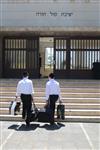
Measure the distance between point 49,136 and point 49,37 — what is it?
1412cm

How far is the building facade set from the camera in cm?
2458

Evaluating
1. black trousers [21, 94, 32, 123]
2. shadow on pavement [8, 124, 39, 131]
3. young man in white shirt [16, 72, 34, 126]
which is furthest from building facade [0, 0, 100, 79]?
shadow on pavement [8, 124, 39, 131]

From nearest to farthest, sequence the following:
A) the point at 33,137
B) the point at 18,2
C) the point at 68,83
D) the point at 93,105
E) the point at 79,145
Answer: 1. the point at 79,145
2. the point at 33,137
3. the point at 93,105
4. the point at 68,83
5. the point at 18,2

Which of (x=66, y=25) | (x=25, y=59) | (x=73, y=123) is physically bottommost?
(x=73, y=123)

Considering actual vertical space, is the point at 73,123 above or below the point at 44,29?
below

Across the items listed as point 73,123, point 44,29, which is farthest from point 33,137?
point 44,29

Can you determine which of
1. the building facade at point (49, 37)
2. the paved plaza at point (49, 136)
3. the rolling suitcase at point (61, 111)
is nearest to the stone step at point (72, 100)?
the paved plaza at point (49, 136)

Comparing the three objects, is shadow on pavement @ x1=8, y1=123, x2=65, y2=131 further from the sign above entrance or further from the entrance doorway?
the entrance doorway

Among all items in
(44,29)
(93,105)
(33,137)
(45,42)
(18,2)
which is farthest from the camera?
(45,42)

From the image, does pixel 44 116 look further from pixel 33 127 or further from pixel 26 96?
pixel 26 96

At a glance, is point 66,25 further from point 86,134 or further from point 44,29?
point 86,134

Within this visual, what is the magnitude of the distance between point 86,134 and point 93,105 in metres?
4.63

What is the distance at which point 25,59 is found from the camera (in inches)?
1033

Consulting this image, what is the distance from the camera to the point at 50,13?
24969mm
